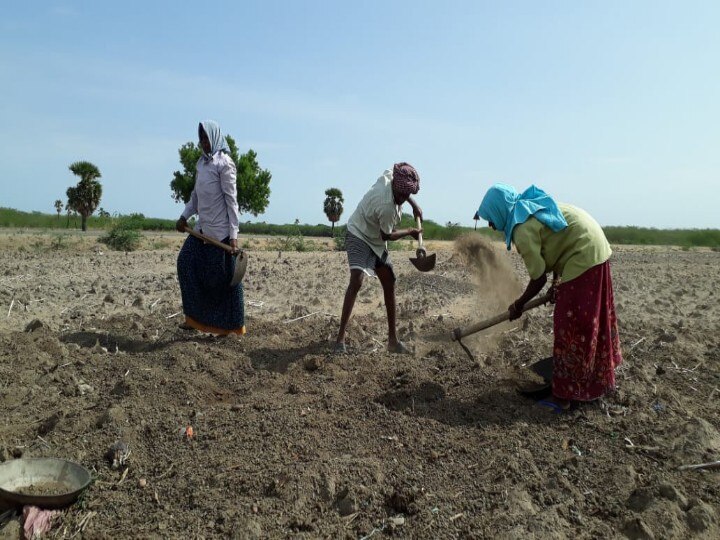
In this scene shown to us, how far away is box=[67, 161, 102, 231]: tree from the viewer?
2184cm

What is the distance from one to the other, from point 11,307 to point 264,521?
4.79m

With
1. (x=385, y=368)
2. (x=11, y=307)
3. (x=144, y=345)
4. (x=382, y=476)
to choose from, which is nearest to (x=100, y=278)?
(x=11, y=307)

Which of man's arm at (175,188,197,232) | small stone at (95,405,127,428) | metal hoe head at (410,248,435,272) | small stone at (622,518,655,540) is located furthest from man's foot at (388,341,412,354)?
small stone at (622,518,655,540)

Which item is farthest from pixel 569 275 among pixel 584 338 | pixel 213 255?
pixel 213 255

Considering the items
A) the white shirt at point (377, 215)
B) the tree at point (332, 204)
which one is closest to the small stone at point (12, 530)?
the white shirt at point (377, 215)

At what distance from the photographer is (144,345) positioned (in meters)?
4.95

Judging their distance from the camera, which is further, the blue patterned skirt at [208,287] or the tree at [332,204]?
the tree at [332,204]

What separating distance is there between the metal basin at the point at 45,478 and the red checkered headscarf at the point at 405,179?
2.73m

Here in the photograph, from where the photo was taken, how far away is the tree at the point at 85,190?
2184 cm

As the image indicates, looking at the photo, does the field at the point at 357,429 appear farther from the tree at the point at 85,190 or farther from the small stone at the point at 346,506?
the tree at the point at 85,190

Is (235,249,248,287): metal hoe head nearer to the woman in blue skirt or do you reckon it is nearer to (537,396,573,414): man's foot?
the woman in blue skirt

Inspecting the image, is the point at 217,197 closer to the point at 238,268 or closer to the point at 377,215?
the point at 238,268

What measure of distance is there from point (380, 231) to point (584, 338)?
1768 millimetres

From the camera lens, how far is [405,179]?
14.6 feet
